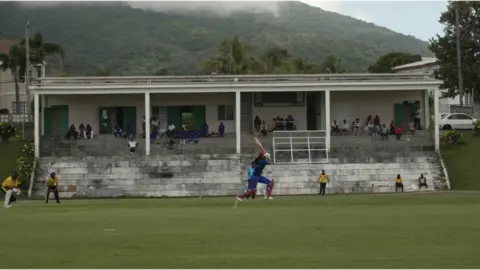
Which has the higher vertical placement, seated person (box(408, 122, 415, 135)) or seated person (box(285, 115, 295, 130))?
seated person (box(285, 115, 295, 130))

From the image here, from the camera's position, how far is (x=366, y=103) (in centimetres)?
4656

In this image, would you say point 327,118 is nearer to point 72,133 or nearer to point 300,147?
point 300,147

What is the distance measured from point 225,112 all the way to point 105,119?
7120 mm

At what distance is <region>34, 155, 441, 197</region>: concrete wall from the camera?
37344mm

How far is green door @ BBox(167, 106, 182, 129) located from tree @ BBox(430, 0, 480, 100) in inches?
1220

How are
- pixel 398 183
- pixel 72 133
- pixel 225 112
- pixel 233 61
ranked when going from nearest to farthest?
pixel 398 183
pixel 72 133
pixel 225 112
pixel 233 61

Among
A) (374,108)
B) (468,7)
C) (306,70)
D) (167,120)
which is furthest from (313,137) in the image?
(306,70)

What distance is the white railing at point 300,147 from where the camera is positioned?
4012cm

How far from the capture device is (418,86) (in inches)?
1694

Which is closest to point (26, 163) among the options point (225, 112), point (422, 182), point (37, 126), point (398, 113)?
point (37, 126)

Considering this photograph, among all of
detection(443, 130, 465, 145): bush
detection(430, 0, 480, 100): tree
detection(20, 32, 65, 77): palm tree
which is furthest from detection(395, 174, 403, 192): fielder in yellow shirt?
detection(20, 32, 65, 77): palm tree

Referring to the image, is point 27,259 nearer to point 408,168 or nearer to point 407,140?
point 408,168

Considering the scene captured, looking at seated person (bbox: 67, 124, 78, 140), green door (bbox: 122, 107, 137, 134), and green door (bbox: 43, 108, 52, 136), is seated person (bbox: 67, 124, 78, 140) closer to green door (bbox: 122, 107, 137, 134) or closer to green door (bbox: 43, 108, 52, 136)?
green door (bbox: 43, 108, 52, 136)

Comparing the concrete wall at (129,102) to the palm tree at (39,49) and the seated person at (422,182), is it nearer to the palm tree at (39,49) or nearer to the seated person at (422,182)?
the seated person at (422,182)
